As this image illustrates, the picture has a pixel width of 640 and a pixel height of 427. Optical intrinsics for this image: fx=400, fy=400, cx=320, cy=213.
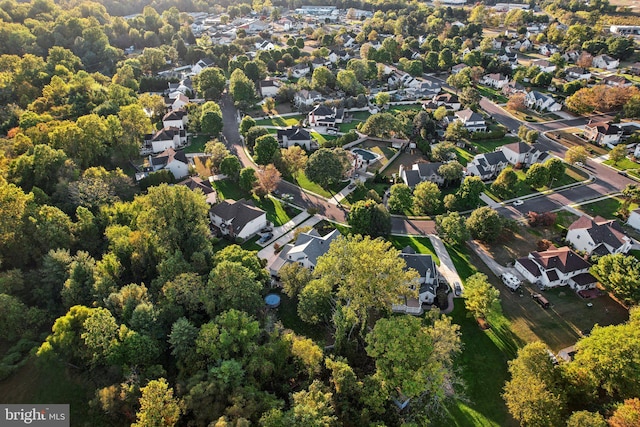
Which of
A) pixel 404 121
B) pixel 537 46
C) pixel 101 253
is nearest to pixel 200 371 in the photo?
pixel 101 253

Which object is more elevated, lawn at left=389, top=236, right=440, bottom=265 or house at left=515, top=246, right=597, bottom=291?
house at left=515, top=246, right=597, bottom=291

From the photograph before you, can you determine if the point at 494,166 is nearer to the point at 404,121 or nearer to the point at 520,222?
the point at 520,222

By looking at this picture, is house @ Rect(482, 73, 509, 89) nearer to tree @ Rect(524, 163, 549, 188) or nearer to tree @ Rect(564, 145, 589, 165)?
tree @ Rect(564, 145, 589, 165)

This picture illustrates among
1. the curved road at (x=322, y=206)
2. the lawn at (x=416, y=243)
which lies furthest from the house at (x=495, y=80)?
the lawn at (x=416, y=243)

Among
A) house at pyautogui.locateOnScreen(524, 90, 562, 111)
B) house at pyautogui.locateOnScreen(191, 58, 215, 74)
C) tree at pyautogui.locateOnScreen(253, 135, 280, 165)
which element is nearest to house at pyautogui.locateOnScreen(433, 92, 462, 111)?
house at pyautogui.locateOnScreen(524, 90, 562, 111)

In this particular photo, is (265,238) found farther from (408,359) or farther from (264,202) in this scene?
(408,359)

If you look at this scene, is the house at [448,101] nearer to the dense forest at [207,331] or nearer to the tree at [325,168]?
the tree at [325,168]
